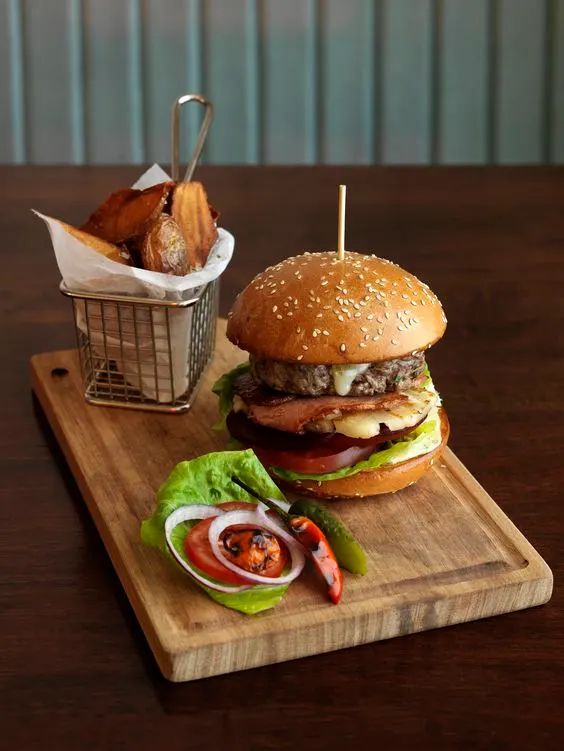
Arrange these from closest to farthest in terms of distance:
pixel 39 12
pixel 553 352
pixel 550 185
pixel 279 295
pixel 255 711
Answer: pixel 255 711 → pixel 279 295 → pixel 553 352 → pixel 550 185 → pixel 39 12

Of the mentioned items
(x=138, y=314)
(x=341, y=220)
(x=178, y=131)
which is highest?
(x=178, y=131)

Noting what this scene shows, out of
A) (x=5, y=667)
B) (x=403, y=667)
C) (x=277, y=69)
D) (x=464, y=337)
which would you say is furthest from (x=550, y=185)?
(x=5, y=667)

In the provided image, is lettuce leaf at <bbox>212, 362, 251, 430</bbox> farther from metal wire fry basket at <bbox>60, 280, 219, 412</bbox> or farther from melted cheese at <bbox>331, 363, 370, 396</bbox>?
melted cheese at <bbox>331, 363, 370, 396</bbox>

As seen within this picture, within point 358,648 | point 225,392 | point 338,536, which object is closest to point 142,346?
point 225,392

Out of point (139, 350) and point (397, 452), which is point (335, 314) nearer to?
point (397, 452)

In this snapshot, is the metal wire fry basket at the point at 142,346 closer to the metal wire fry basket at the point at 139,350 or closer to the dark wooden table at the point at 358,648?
the metal wire fry basket at the point at 139,350

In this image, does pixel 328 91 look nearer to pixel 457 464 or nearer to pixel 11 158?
pixel 11 158

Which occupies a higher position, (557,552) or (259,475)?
(259,475)

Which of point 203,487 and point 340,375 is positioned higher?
point 340,375
